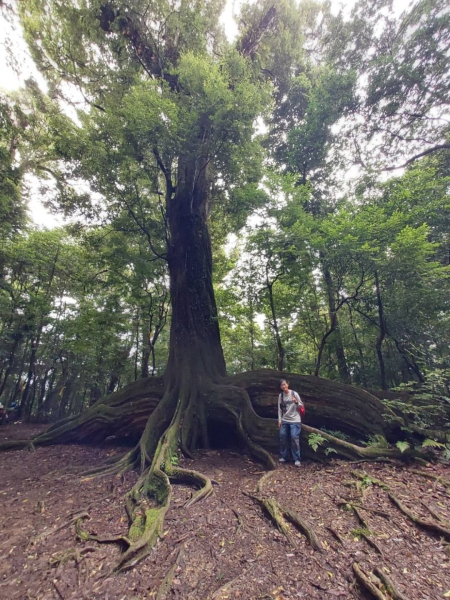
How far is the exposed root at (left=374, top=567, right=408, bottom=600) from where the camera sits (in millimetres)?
2154

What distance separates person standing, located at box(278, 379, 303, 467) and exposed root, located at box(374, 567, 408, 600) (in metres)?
2.75

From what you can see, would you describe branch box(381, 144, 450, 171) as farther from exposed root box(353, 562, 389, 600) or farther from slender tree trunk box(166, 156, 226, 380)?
exposed root box(353, 562, 389, 600)

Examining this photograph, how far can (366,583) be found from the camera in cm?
228

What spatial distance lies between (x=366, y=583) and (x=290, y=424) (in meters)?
3.06

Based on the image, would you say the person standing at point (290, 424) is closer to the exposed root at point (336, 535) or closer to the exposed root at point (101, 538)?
the exposed root at point (336, 535)

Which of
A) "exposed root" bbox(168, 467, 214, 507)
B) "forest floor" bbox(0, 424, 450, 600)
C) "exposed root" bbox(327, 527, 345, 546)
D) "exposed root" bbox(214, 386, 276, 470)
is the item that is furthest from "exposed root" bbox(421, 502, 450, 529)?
"exposed root" bbox(168, 467, 214, 507)

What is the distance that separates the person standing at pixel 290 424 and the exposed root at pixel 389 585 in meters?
2.75

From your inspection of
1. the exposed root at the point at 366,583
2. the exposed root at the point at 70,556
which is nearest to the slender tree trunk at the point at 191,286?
the exposed root at the point at 70,556

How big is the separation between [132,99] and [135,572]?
25.7ft

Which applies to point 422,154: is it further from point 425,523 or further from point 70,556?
point 70,556

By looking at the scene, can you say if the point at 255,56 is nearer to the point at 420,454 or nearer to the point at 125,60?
the point at 125,60

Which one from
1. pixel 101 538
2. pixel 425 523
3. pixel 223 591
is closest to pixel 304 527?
pixel 223 591

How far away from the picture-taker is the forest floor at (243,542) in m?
2.42

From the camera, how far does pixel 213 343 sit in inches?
298
